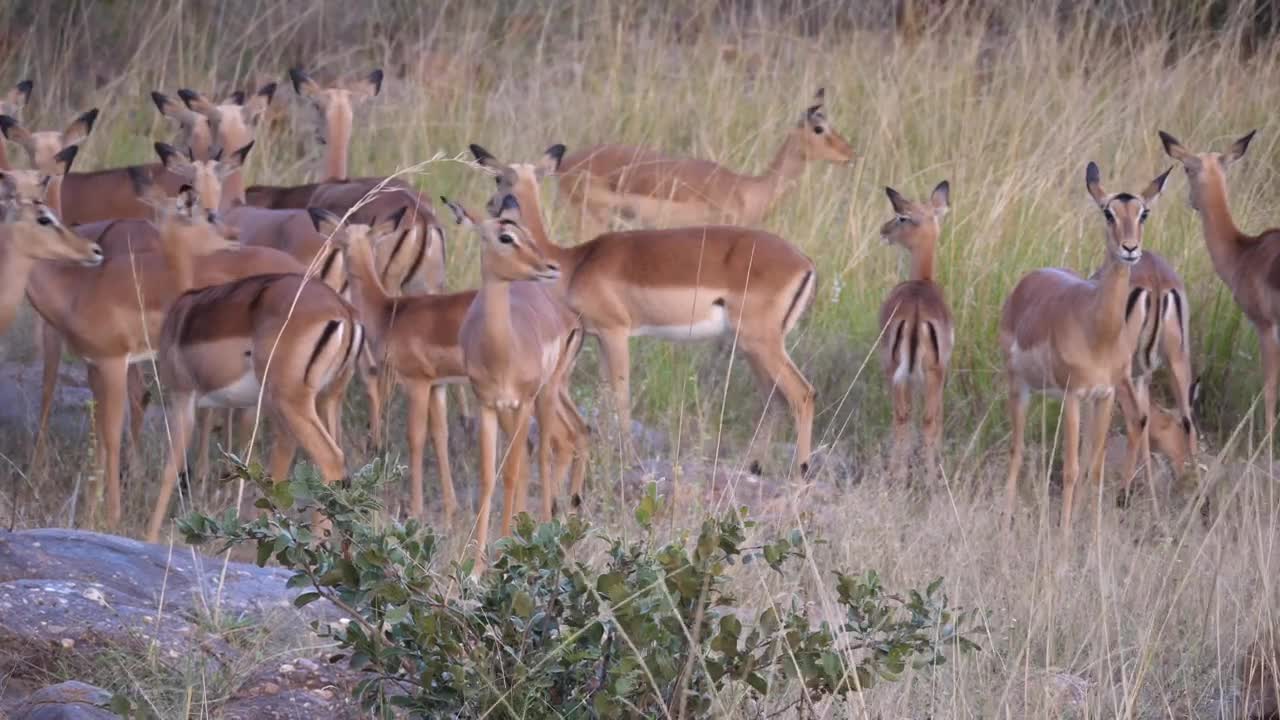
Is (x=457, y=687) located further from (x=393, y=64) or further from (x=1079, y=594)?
(x=393, y=64)

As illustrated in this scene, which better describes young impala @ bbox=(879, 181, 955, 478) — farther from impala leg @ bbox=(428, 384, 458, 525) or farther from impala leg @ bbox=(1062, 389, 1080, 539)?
impala leg @ bbox=(428, 384, 458, 525)

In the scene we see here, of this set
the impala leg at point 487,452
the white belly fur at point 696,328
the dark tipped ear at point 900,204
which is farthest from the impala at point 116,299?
the dark tipped ear at point 900,204

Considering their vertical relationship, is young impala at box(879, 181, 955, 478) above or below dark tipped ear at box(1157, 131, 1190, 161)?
below

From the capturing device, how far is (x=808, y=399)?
730 centimetres

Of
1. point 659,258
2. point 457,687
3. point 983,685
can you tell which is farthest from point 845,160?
point 457,687

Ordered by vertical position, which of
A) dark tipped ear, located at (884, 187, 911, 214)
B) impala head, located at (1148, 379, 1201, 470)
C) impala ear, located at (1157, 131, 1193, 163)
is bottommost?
impala head, located at (1148, 379, 1201, 470)

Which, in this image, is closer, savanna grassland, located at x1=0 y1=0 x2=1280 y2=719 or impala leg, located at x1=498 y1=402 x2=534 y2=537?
savanna grassland, located at x1=0 y1=0 x2=1280 y2=719

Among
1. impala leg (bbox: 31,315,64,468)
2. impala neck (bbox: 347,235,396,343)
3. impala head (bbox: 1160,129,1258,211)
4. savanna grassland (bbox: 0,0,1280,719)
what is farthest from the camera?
impala head (bbox: 1160,129,1258,211)

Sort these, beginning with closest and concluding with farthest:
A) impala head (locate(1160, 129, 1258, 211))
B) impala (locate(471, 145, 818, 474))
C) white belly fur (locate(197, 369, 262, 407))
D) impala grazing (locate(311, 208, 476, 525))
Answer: white belly fur (locate(197, 369, 262, 407))
impala grazing (locate(311, 208, 476, 525))
impala (locate(471, 145, 818, 474))
impala head (locate(1160, 129, 1258, 211))

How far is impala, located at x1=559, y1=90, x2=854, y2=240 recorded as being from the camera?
31.9 feet

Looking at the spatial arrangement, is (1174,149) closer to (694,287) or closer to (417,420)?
(694,287)

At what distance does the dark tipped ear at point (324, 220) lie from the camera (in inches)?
248

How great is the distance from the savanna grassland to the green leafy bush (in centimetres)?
26

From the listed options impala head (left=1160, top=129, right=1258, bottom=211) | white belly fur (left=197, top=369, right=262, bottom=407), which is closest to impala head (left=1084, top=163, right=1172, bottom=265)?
impala head (left=1160, top=129, right=1258, bottom=211)
